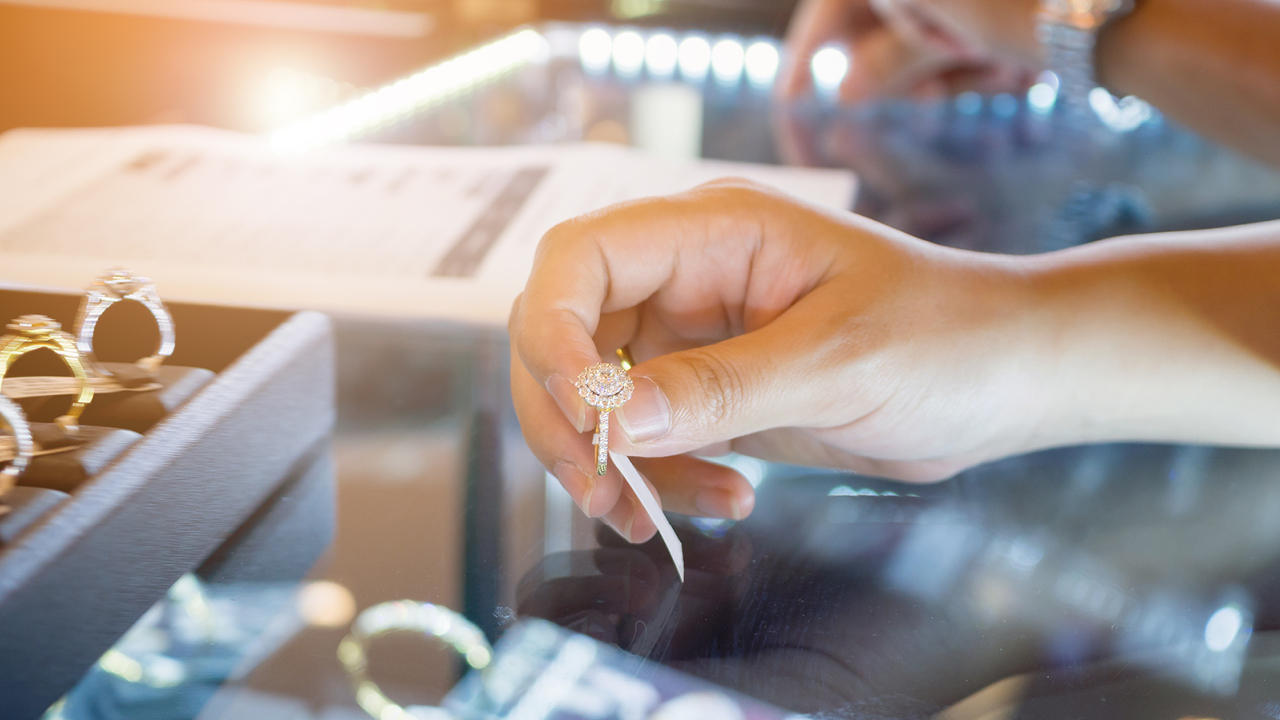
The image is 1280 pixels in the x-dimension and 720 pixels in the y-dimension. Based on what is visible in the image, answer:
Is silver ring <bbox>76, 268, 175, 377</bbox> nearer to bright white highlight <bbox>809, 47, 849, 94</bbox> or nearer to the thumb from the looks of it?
the thumb

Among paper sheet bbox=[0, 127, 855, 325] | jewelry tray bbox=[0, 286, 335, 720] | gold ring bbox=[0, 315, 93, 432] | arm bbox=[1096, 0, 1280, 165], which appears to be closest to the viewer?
jewelry tray bbox=[0, 286, 335, 720]

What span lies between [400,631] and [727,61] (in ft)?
3.65

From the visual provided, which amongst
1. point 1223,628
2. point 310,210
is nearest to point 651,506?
point 1223,628

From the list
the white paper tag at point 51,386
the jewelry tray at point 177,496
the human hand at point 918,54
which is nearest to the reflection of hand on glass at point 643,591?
the jewelry tray at point 177,496

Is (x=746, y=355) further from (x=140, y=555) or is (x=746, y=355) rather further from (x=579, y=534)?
(x=140, y=555)

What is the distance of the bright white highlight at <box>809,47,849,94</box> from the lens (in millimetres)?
1221

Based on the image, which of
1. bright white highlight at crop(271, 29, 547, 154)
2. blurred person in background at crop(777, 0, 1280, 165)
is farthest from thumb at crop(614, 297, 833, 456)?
bright white highlight at crop(271, 29, 547, 154)

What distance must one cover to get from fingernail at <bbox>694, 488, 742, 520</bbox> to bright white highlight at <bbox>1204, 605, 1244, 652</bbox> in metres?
0.21

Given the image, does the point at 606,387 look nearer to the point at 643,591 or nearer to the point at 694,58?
the point at 643,591

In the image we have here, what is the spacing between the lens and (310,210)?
778 millimetres

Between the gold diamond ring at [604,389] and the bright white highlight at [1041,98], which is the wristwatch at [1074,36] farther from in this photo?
the gold diamond ring at [604,389]

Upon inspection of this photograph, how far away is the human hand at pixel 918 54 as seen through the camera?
3.92 feet

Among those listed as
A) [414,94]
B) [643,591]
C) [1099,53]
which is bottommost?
[643,591]

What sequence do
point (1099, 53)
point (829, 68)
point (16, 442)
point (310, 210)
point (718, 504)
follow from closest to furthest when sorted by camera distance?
1. point (16, 442)
2. point (718, 504)
3. point (310, 210)
4. point (1099, 53)
5. point (829, 68)
